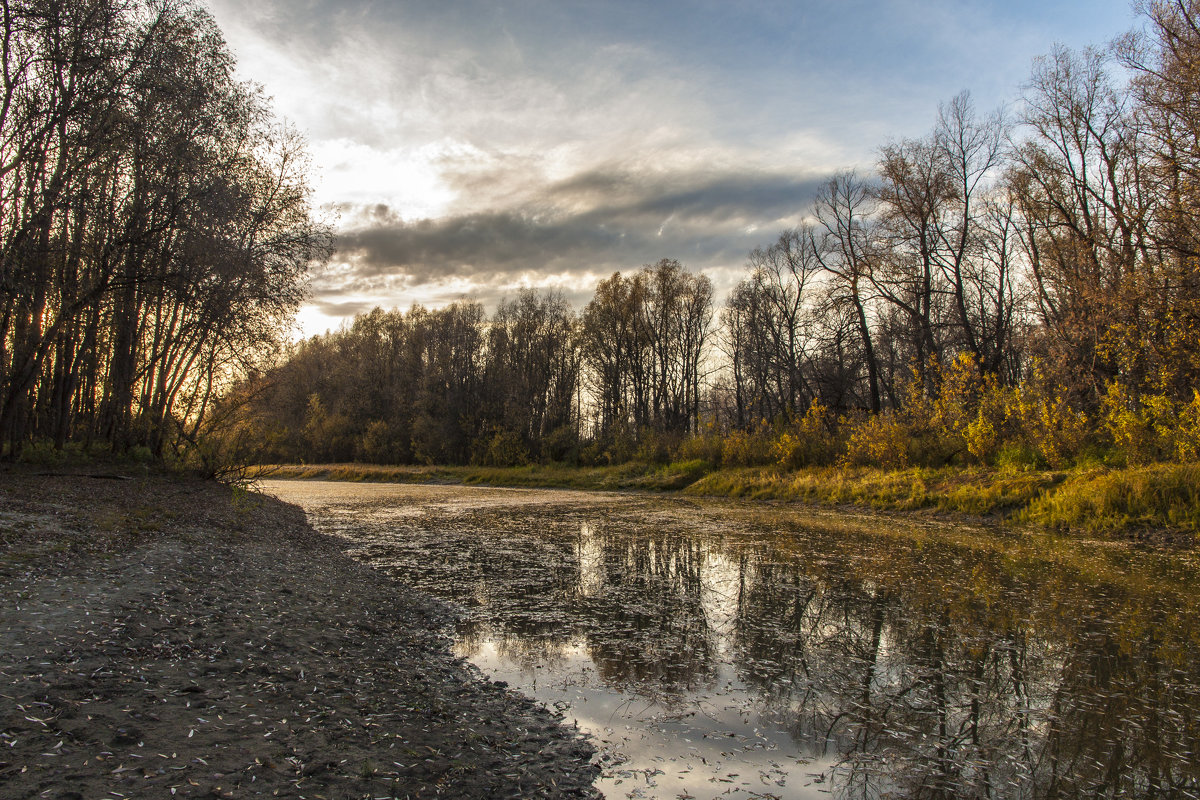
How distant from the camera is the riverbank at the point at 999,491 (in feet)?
40.5

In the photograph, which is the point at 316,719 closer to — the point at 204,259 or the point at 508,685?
the point at 508,685

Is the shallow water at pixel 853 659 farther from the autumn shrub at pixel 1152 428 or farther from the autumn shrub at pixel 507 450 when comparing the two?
the autumn shrub at pixel 507 450

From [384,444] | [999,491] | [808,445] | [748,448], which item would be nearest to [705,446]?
[748,448]

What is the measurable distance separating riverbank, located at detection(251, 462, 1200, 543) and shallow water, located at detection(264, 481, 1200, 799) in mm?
1867

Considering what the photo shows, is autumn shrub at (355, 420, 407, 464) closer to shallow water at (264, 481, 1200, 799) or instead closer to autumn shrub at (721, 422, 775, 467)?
autumn shrub at (721, 422, 775, 467)

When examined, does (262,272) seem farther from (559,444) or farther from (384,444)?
(384,444)

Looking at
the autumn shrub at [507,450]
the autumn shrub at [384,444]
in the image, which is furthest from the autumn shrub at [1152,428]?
the autumn shrub at [384,444]

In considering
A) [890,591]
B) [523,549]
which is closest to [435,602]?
[523,549]

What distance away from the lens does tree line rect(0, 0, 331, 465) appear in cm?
1221

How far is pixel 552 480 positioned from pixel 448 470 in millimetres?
10742

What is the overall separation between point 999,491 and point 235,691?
1738 cm

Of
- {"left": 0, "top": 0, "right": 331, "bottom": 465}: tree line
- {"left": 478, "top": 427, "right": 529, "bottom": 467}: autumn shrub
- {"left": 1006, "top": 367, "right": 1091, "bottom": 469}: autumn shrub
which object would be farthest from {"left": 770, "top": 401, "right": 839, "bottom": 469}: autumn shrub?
{"left": 478, "top": 427, "right": 529, "bottom": 467}: autumn shrub

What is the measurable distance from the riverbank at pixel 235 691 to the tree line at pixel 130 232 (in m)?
8.22

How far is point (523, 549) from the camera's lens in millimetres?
12867
